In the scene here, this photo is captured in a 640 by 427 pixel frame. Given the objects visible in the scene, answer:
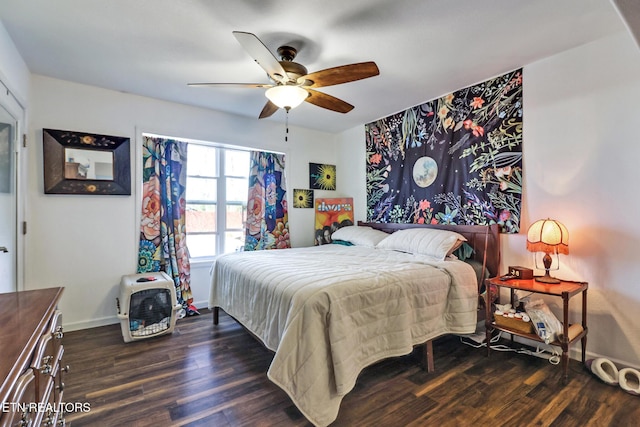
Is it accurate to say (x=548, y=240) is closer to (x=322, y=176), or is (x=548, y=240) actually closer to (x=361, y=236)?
(x=361, y=236)

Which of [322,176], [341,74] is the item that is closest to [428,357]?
[341,74]

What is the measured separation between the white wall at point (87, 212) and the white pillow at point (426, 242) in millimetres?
2604

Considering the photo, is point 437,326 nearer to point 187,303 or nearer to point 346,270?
point 346,270

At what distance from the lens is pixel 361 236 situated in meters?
3.69

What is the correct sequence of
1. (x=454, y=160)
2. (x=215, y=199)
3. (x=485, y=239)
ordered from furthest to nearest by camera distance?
1. (x=215, y=199)
2. (x=454, y=160)
3. (x=485, y=239)

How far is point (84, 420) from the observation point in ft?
5.39

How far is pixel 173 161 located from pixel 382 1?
279 cm

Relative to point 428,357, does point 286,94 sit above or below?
above

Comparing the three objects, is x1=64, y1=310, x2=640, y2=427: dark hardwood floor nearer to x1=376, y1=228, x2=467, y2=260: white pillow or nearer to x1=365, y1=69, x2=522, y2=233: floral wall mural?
x1=376, y1=228, x2=467, y2=260: white pillow

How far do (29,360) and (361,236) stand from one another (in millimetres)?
3126

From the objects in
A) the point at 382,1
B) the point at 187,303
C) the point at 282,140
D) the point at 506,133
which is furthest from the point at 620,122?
the point at 187,303

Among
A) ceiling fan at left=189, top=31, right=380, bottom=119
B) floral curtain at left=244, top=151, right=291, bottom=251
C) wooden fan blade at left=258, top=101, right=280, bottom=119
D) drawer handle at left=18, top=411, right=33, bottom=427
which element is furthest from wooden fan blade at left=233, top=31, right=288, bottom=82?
floral curtain at left=244, top=151, right=291, bottom=251

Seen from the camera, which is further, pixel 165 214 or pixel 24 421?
pixel 165 214

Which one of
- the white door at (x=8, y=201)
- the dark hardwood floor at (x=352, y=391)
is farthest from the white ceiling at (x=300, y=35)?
the dark hardwood floor at (x=352, y=391)
